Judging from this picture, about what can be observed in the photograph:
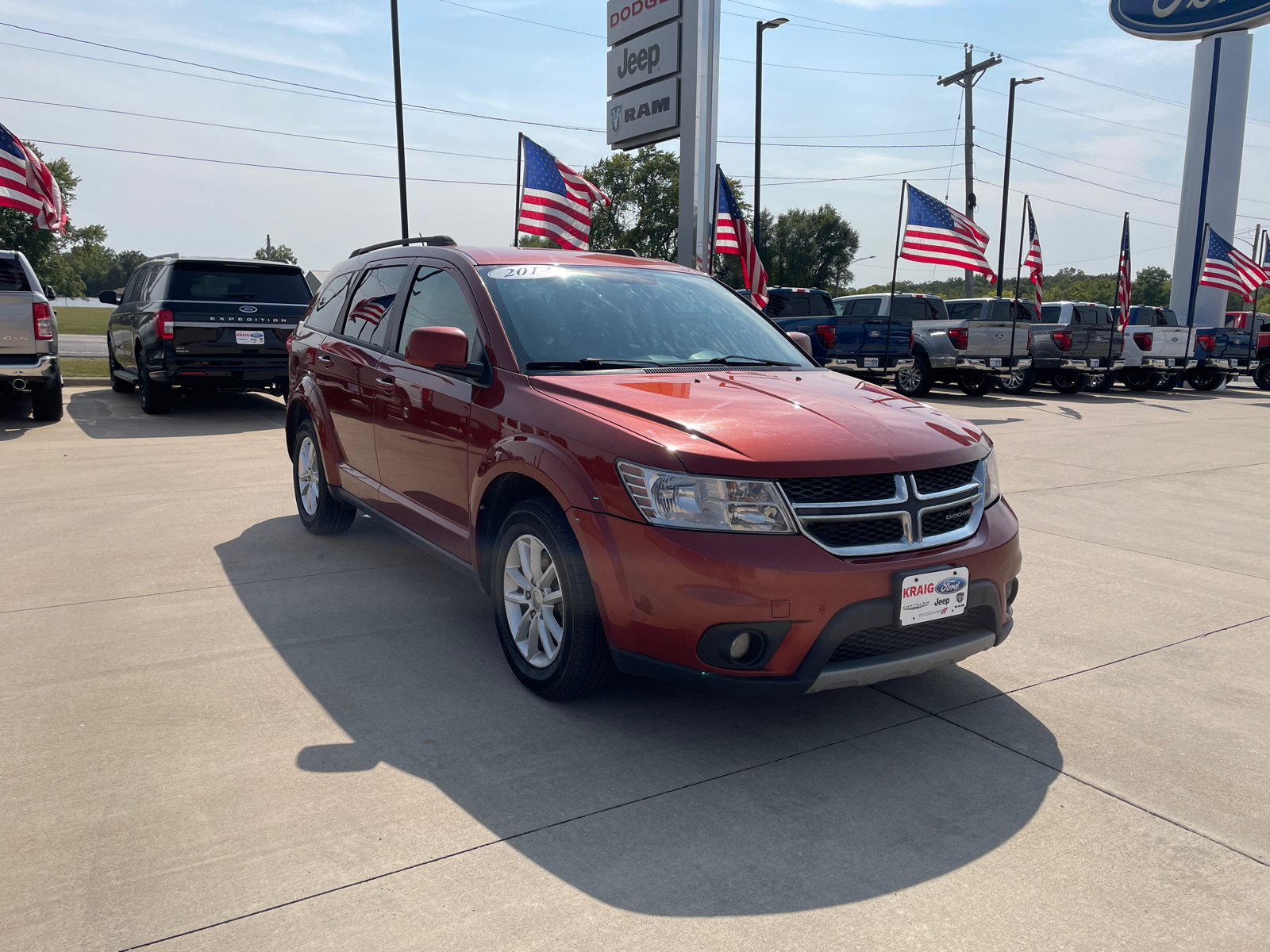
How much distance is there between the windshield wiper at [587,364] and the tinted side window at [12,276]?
9032 millimetres

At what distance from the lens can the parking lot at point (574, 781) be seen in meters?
2.40

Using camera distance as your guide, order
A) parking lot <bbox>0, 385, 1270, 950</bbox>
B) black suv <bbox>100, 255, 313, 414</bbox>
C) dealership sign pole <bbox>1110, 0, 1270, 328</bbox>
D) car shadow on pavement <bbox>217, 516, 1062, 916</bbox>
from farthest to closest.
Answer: dealership sign pole <bbox>1110, 0, 1270, 328</bbox> < black suv <bbox>100, 255, 313, 414</bbox> < car shadow on pavement <bbox>217, 516, 1062, 916</bbox> < parking lot <bbox>0, 385, 1270, 950</bbox>

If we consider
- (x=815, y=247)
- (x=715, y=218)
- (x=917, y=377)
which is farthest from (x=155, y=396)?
(x=815, y=247)

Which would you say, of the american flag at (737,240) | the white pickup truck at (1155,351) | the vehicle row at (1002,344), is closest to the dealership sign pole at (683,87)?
the american flag at (737,240)

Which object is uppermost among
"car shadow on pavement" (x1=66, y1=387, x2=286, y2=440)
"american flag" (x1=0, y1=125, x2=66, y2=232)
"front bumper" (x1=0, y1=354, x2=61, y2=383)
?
"american flag" (x1=0, y1=125, x2=66, y2=232)

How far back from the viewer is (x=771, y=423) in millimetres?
3340

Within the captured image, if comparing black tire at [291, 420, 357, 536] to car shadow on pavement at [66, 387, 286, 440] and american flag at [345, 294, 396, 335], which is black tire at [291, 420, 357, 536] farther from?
car shadow on pavement at [66, 387, 286, 440]

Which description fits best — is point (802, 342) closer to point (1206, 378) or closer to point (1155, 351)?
point (1155, 351)

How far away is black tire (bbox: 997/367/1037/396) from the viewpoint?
20.0m

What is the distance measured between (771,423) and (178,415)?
11.4 m

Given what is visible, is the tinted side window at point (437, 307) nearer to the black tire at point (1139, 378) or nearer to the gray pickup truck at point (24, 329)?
the gray pickup truck at point (24, 329)

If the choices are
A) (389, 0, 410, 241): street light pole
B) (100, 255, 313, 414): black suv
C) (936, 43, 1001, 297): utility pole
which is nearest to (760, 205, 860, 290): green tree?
(936, 43, 1001, 297): utility pole

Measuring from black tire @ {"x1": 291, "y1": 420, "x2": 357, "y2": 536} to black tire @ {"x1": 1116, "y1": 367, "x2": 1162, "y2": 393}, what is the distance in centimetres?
2119

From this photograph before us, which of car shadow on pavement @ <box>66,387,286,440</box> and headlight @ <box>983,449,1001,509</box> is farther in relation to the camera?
car shadow on pavement @ <box>66,387,286,440</box>
